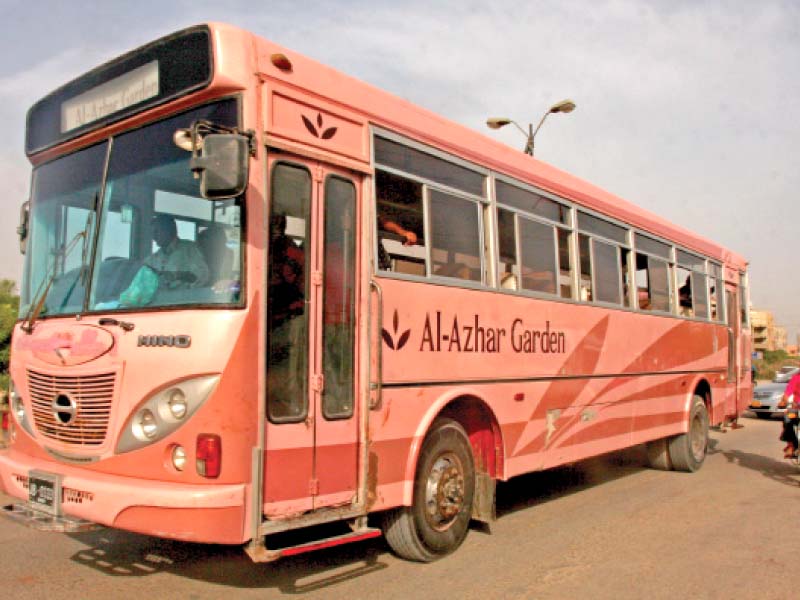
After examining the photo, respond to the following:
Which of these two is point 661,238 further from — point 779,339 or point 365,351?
point 779,339

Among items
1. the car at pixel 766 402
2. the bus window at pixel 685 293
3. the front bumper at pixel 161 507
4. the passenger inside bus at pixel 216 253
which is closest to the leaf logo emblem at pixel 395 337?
the passenger inside bus at pixel 216 253

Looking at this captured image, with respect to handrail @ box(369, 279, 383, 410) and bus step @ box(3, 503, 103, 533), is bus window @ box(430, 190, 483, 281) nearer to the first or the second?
handrail @ box(369, 279, 383, 410)

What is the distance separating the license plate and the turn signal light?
1.06 meters

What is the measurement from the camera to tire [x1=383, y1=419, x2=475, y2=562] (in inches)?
223

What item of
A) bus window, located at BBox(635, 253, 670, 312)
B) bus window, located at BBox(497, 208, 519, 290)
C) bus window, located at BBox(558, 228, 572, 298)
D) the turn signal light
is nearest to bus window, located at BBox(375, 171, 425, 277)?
bus window, located at BBox(497, 208, 519, 290)

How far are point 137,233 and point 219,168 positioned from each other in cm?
97

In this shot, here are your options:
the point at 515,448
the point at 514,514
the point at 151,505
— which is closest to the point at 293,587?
the point at 151,505

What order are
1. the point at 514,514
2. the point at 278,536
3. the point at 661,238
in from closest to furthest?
1. the point at 278,536
2. the point at 514,514
3. the point at 661,238

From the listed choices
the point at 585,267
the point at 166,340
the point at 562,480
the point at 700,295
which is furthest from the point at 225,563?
the point at 700,295

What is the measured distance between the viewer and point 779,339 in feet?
252

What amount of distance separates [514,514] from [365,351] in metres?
3.32

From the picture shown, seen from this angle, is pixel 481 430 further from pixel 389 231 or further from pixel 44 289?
pixel 44 289

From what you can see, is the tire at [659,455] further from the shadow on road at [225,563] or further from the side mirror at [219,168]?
the side mirror at [219,168]

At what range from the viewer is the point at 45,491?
477 centimetres
